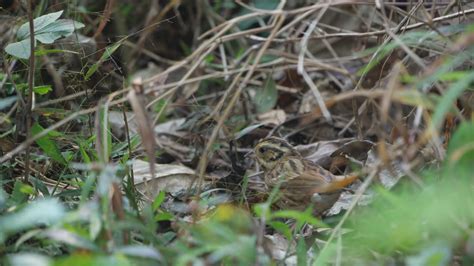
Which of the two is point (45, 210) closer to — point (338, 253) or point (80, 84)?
point (338, 253)

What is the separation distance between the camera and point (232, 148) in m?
2.96

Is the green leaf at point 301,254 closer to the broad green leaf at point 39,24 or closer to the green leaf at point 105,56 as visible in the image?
the green leaf at point 105,56

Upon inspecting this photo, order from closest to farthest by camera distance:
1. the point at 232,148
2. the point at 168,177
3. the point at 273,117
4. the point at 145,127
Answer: the point at 145,127
the point at 168,177
the point at 232,148
the point at 273,117

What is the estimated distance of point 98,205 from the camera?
67.1 inches

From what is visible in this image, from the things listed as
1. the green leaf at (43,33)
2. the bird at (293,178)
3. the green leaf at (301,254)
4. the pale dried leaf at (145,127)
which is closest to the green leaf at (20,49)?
the green leaf at (43,33)

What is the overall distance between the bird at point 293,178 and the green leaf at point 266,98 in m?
0.72

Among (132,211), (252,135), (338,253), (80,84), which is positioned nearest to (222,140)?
(252,135)

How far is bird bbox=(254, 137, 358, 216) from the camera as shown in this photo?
2.36 meters

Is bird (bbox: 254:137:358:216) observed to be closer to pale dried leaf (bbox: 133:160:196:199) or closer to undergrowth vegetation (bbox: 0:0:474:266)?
undergrowth vegetation (bbox: 0:0:474:266)

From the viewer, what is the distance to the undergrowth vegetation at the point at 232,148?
65.2 inches

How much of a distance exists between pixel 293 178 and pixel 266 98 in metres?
1.12

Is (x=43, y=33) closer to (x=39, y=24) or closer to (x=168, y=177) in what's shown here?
(x=39, y=24)

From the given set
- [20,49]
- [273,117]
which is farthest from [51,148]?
[273,117]

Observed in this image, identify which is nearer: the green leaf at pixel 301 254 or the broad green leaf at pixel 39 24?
the green leaf at pixel 301 254
